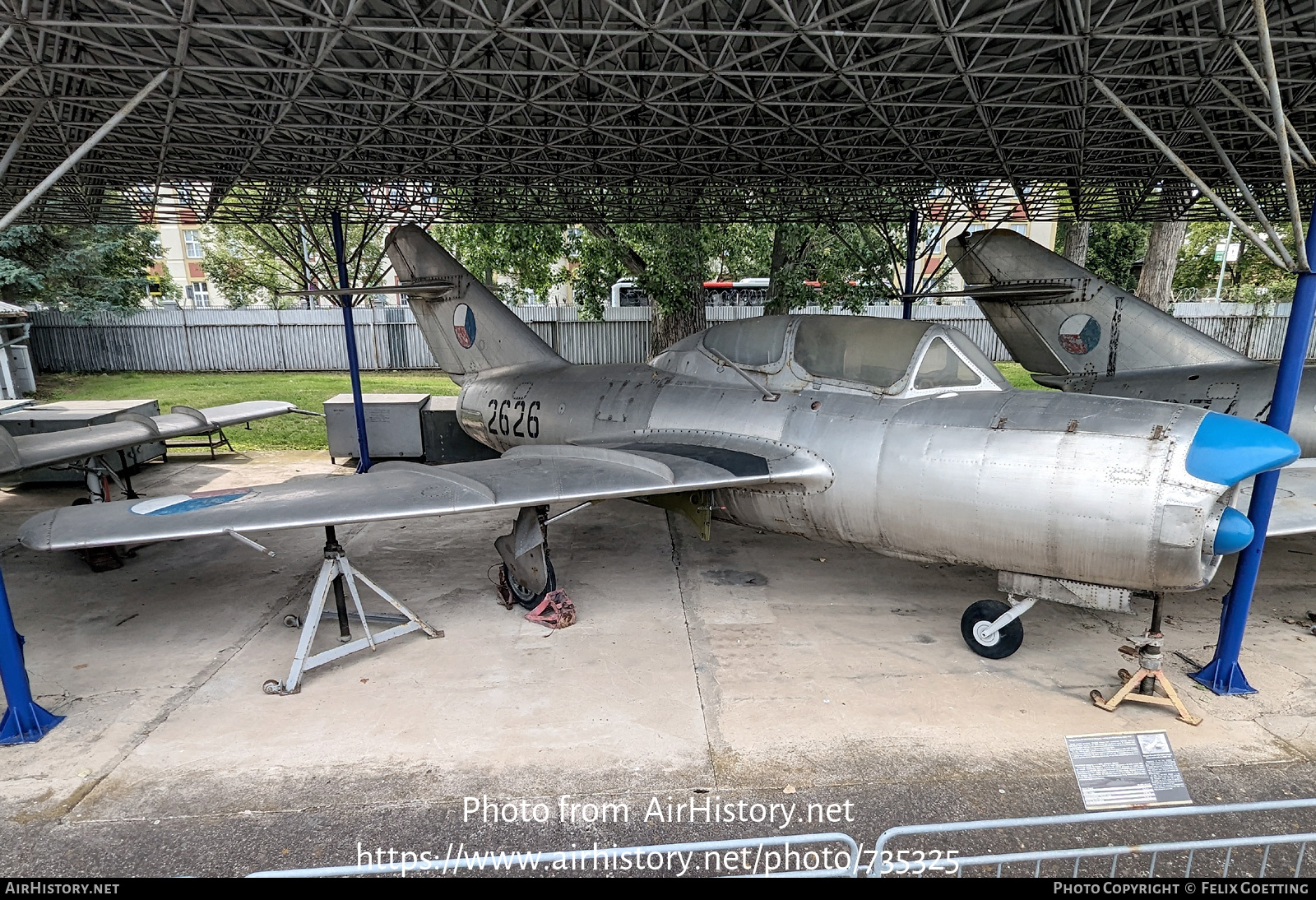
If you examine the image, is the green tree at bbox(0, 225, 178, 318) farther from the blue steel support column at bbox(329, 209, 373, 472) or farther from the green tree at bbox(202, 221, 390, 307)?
the blue steel support column at bbox(329, 209, 373, 472)

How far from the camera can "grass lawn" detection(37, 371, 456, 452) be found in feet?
52.3

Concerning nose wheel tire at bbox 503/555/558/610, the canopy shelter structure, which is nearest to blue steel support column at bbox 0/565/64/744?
the canopy shelter structure

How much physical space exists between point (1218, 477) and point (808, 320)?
346 cm

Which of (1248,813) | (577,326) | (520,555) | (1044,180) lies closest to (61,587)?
(520,555)

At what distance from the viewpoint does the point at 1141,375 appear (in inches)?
385

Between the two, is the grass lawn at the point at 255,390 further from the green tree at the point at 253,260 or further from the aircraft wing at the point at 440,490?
the aircraft wing at the point at 440,490

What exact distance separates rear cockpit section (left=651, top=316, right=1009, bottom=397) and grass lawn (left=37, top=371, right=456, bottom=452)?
1120 centimetres

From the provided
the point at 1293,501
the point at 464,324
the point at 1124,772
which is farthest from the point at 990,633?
the point at 464,324

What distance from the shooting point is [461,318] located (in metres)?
11.1

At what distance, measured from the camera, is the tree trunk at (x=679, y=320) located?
59.8 feet

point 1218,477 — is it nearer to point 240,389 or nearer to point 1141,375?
point 1141,375

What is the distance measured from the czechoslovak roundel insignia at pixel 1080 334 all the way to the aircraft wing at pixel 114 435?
12.5 m

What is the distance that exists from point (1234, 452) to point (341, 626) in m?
6.98

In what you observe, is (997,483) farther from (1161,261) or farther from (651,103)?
(1161,261)
